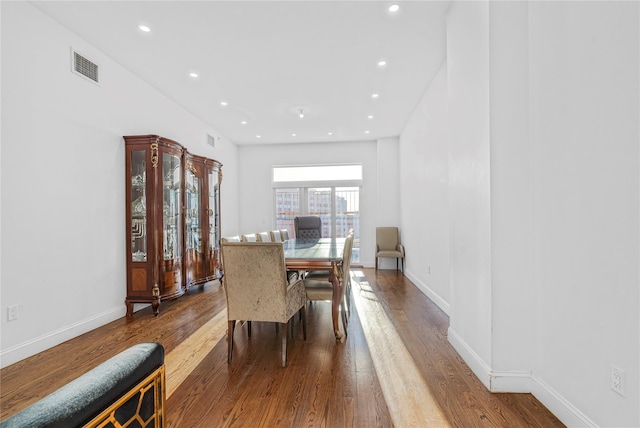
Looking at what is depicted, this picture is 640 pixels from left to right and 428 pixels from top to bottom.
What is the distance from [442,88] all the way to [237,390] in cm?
372

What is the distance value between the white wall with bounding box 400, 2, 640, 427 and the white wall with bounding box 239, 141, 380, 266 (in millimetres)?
4194

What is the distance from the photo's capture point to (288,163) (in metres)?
6.79

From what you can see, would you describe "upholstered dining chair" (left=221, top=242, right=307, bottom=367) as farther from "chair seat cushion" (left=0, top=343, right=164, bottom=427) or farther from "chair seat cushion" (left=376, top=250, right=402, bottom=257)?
"chair seat cushion" (left=376, top=250, right=402, bottom=257)

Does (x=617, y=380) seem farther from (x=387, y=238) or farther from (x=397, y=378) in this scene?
(x=387, y=238)

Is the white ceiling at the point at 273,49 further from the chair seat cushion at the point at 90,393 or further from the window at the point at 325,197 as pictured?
the chair seat cushion at the point at 90,393

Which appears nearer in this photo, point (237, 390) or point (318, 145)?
point (237, 390)

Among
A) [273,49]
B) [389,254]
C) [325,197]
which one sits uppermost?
[273,49]

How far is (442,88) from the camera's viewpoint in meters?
3.45

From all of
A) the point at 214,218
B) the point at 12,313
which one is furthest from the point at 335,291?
the point at 214,218

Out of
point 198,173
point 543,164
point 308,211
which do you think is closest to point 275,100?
point 198,173

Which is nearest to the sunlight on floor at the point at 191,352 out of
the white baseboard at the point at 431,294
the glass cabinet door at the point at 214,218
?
the glass cabinet door at the point at 214,218

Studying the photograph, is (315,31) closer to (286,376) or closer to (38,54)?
(38,54)

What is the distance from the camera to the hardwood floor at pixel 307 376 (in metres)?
1.64

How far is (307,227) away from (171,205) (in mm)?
2824
